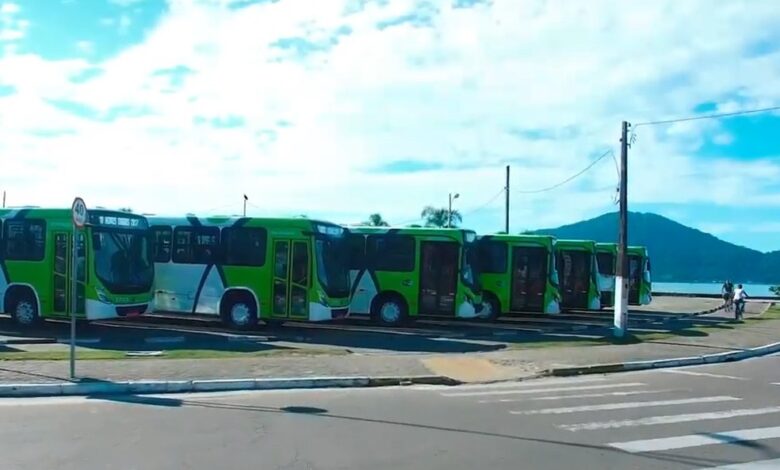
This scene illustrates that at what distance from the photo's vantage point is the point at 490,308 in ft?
88.0

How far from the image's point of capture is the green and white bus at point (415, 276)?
78.6 ft

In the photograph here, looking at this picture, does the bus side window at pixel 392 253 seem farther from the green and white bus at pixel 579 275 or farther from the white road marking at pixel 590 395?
the white road marking at pixel 590 395

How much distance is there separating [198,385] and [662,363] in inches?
389

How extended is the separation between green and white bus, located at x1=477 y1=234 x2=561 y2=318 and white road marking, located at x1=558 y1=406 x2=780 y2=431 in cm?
1537

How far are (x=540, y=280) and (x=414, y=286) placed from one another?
512 centimetres

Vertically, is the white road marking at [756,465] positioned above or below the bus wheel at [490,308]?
below

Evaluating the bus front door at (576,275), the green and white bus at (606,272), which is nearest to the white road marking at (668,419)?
the bus front door at (576,275)

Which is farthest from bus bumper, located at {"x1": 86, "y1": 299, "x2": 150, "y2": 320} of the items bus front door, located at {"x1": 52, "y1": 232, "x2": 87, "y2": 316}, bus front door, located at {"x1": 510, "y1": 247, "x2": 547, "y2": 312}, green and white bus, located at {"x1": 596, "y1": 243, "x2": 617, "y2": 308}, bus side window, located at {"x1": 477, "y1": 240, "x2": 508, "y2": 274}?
green and white bus, located at {"x1": 596, "y1": 243, "x2": 617, "y2": 308}

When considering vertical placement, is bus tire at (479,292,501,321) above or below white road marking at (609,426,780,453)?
above

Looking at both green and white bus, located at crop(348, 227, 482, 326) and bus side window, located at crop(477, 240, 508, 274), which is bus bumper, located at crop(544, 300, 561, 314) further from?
green and white bus, located at crop(348, 227, 482, 326)

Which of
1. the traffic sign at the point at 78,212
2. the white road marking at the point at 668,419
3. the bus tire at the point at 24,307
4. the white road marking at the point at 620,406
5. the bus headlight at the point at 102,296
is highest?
the traffic sign at the point at 78,212

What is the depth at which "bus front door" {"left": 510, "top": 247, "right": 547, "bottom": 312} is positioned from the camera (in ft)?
87.8

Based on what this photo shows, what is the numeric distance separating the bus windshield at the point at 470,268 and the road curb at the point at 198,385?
1022 cm

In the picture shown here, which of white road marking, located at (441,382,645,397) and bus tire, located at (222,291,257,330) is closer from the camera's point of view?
white road marking, located at (441,382,645,397)
